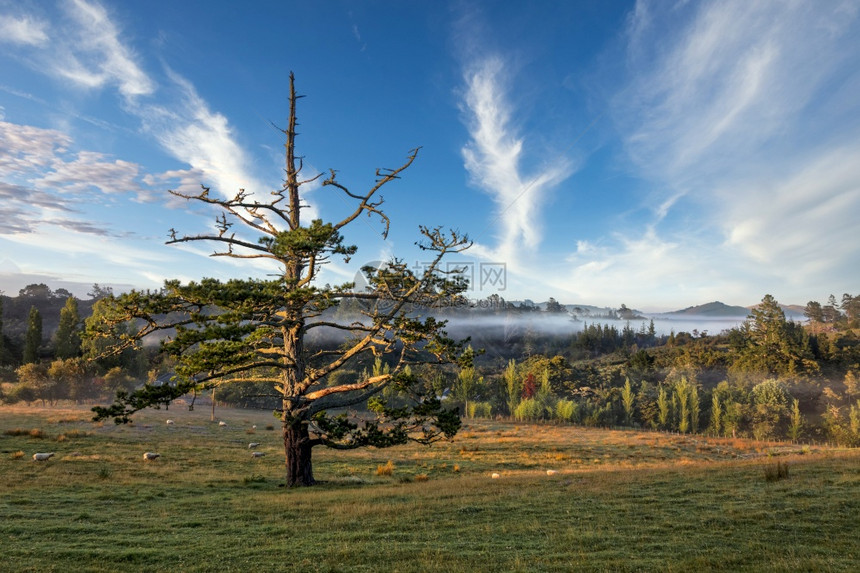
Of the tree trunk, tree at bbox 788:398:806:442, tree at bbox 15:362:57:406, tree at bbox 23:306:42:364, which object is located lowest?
tree at bbox 788:398:806:442

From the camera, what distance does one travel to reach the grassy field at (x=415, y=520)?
27.1 feet

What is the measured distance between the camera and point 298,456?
62.3 ft

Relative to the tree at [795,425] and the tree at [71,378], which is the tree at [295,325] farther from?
the tree at [795,425]

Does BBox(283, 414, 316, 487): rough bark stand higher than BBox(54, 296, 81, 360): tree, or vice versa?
BBox(54, 296, 81, 360): tree

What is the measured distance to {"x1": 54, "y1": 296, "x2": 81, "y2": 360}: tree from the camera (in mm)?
69562

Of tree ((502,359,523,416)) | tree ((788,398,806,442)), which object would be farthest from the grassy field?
tree ((502,359,523,416))

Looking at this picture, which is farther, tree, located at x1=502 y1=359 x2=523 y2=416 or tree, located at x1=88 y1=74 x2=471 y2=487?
tree, located at x1=502 y1=359 x2=523 y2=416

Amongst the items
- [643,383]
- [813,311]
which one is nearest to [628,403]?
[643,383]

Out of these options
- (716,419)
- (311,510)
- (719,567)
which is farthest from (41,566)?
(716,419)

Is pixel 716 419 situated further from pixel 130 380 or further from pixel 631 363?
pixel 130 380

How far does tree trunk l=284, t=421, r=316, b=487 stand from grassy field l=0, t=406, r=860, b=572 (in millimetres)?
1102

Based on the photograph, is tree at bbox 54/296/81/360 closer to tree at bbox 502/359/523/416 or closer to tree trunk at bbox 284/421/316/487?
tree trunk at bbox 284/421/316/487

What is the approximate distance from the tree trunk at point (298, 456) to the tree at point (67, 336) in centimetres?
6946

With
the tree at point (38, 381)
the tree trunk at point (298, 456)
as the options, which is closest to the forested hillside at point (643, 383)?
the tree at point (38, 381)
